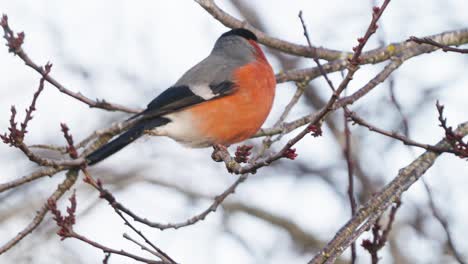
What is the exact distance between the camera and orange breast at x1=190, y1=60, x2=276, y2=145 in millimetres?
4641

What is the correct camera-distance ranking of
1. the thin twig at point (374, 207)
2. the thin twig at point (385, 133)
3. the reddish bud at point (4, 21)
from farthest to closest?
the reddish bud at point (4, 21) → the thin twig at point (385, 133) → the thin twig at point (374, 207)

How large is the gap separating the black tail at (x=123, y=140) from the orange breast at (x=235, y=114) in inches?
10.8

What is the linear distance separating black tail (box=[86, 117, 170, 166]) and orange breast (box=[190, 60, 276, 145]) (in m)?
0.27

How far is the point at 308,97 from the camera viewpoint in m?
7.90

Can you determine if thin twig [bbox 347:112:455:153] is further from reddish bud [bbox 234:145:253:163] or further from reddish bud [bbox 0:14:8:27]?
reddish bud [bbox 0:14:8:27]

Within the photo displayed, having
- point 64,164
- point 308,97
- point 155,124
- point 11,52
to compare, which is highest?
point 308,97

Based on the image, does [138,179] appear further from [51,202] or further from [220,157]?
[51,202]

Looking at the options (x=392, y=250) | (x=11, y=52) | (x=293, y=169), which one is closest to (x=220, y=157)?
(x=11, y=52)

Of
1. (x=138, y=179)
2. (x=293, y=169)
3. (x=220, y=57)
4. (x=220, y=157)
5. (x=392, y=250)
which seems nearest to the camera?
(x=220, y=157)

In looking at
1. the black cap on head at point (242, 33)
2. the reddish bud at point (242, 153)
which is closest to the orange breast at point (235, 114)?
the black cap on head at point (242, 33)

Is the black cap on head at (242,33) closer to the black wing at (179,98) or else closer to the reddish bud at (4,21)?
the black wing at (179,98)

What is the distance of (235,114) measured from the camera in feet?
15.3

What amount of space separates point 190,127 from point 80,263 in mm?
2694

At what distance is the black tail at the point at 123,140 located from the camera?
4118 mm
